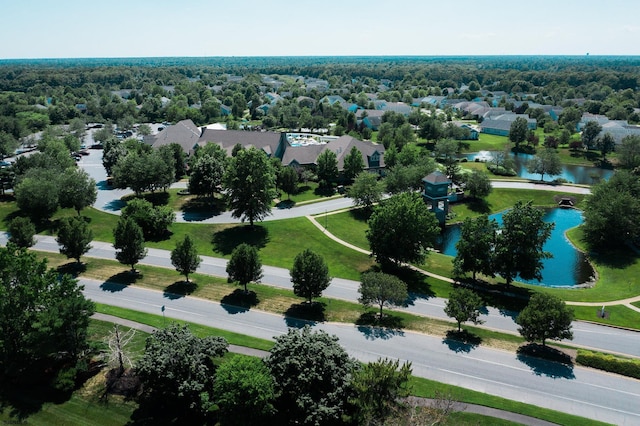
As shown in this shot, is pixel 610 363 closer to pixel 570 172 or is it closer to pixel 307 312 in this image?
pixel 307 312

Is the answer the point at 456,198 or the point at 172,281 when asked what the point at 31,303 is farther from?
the point at 456,198

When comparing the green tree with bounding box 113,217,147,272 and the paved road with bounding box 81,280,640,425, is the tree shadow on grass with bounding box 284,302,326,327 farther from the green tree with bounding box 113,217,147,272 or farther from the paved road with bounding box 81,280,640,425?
the green tree with bounding box 113,217,147,272

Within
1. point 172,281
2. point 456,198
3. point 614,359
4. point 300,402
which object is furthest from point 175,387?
point 456,198

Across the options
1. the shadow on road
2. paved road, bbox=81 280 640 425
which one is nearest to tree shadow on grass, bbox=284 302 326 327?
the shadow on road

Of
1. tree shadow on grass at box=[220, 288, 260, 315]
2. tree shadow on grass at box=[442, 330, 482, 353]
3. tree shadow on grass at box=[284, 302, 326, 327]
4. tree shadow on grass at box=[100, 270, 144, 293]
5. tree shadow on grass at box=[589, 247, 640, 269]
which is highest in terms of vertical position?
tree shadow on grass at box=[100, 270, 144, 293]

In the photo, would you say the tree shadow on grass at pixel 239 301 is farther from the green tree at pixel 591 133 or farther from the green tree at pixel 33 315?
the green tree at pixel 591 133

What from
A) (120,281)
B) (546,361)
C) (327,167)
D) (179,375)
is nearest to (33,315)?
(179,375)
